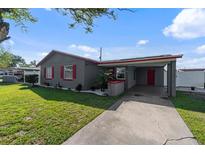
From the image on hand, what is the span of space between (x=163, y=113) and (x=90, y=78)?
29.2ft

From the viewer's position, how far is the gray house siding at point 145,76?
2070 centimetres

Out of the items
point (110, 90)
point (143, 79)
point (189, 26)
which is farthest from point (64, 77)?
point (189, 26)

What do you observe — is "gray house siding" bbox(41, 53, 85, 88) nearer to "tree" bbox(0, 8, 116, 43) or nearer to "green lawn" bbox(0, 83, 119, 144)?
"green lawn" bbox(0, 83, 119, 144)

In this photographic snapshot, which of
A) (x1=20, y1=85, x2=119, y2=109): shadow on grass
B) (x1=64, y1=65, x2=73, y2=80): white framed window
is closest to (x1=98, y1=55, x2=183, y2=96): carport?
(x1=64, y1=65, x2=73, y2=80): white framed window

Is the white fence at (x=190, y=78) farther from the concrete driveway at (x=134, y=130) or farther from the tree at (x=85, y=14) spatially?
the tree at (x=85, y=14)

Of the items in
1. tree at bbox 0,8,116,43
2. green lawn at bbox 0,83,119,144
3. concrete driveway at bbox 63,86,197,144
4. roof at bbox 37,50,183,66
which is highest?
tree at bbox 0,8,116,43

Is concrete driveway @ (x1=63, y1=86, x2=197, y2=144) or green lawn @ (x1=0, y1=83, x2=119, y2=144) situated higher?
green lawn @ (x1=0, y1=83, x2=119, y2=144)

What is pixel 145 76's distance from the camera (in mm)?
21609

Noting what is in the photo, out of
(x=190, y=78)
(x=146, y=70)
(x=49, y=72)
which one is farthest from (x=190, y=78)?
(x=49, y=72)

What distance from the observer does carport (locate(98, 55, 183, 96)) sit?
12172mm

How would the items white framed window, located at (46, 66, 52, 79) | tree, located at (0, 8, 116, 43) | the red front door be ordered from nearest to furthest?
tree, located at (0, 8, 116, 43), white framed window, located at (46, 66, 52, 79), the red front door

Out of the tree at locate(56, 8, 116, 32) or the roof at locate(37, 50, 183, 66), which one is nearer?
the tree at locate(56, 8, 116, 32)
